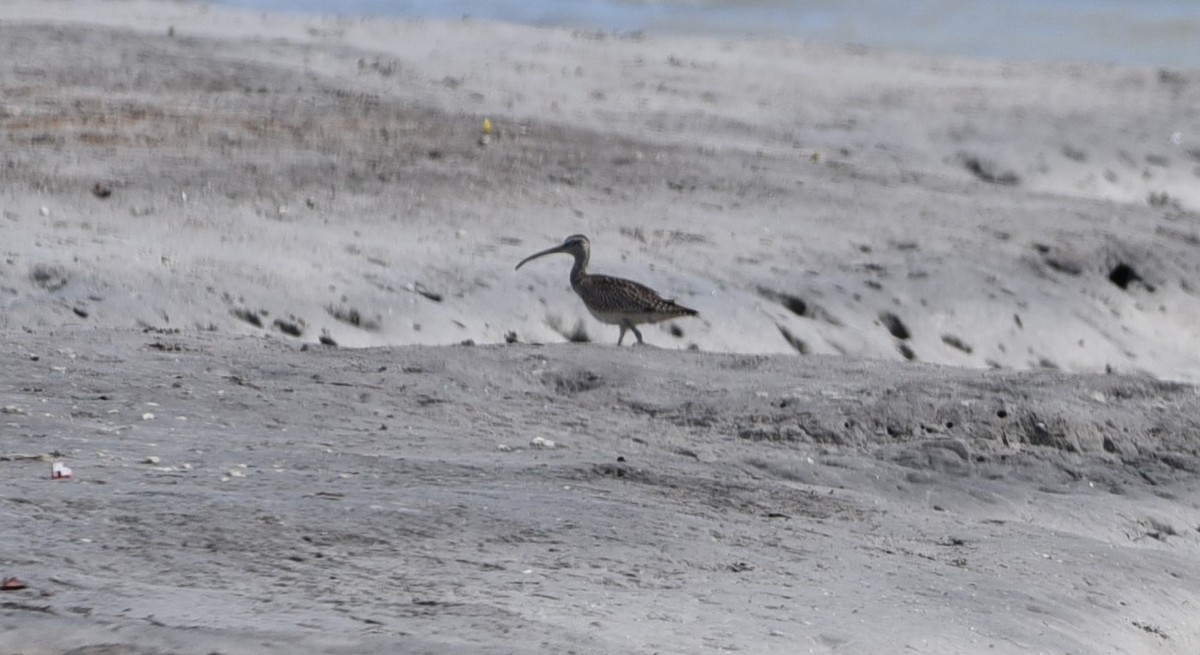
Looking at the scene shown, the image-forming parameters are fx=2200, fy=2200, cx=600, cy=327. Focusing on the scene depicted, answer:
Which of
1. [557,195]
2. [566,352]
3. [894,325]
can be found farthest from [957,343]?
[566,352]

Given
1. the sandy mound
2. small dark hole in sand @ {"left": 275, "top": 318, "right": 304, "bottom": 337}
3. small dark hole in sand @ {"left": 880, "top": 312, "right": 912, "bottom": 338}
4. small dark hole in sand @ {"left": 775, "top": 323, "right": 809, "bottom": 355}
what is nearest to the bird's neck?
the sandy mound

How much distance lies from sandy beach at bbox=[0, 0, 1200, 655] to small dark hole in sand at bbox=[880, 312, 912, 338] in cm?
2

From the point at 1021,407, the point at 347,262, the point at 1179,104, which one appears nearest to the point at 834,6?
the point at 1179,104

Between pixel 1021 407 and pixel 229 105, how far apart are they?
290 inches

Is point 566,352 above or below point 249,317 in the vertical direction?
above

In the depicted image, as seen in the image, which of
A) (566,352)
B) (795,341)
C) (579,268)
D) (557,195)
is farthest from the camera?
(557,195)

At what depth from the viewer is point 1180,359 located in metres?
13.3

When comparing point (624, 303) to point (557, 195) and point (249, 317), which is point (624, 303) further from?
point (557, 195)

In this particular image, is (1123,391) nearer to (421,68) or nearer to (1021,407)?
(1021,407)

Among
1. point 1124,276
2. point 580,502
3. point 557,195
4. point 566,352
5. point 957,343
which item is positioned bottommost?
point 957,343

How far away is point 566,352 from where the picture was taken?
A: 374 inches

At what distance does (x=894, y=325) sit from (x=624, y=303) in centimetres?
211

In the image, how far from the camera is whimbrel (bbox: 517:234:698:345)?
1078 cm

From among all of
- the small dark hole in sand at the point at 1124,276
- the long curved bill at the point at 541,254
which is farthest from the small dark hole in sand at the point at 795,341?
the small dark hole in sand at the point at 1124,276
